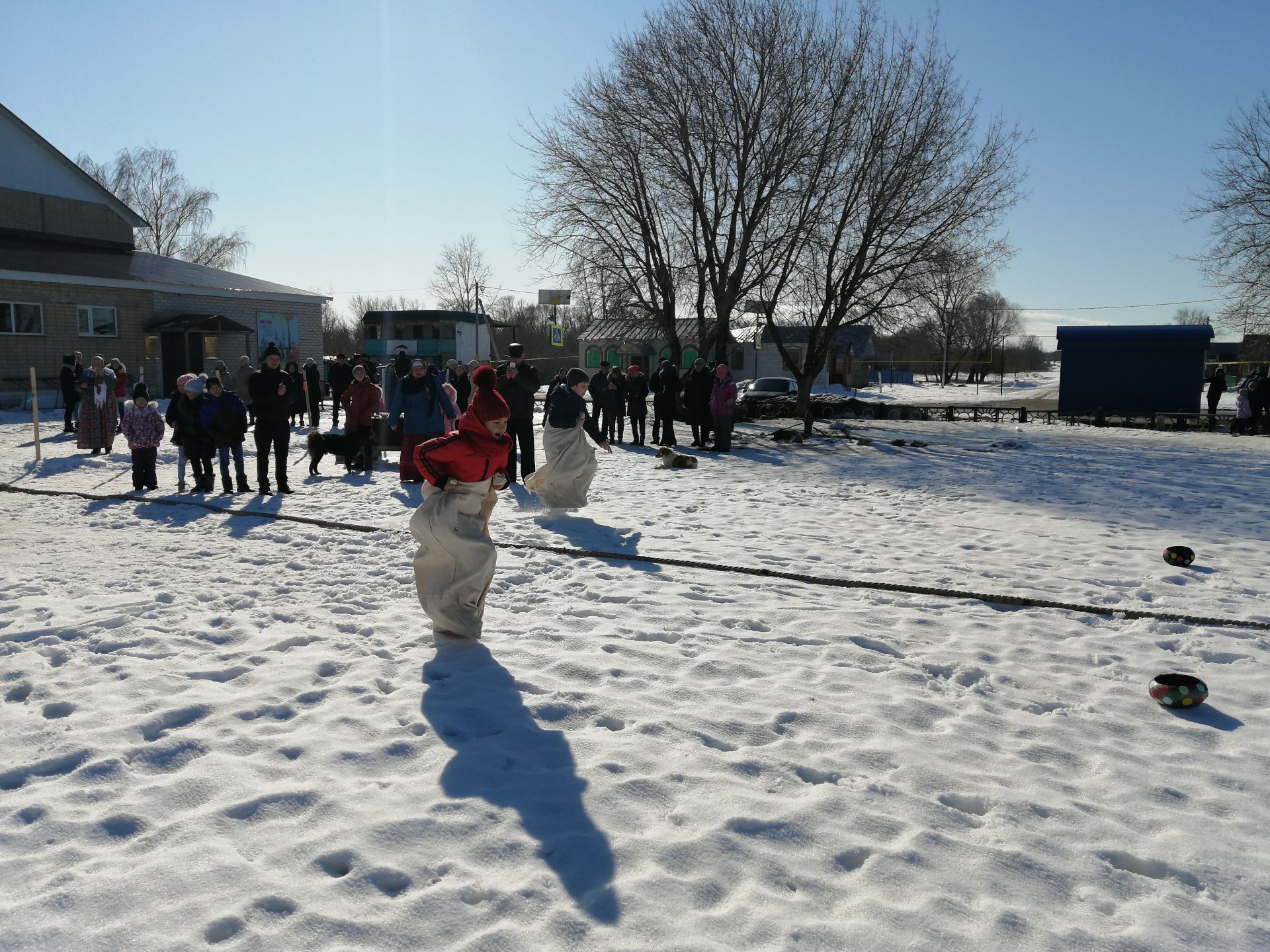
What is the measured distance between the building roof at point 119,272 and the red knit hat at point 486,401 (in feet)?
85.8

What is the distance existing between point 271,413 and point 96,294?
2101 cm

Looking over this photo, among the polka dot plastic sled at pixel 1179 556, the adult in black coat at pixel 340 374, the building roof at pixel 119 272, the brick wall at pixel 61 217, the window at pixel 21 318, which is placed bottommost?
the polka dot plastic sled at pixel 1179 556

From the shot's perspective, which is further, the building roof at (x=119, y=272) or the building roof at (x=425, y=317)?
the building roof at (x=425, y=317)

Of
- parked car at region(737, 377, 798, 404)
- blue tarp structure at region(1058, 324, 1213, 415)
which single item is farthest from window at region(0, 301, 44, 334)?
blue tarp structure at region(1058, 324, 1213, 415)

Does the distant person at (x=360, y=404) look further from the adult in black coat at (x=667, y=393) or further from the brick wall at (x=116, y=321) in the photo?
the brick wall at (x=116, y=321)

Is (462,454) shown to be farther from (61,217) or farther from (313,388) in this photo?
(61,217)

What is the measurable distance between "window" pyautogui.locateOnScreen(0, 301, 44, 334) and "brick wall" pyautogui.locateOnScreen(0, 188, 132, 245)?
4867 mm

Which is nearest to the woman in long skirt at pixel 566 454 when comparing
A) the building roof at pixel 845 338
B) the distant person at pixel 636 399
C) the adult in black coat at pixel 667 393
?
the adult in black coat at pixel 667 393

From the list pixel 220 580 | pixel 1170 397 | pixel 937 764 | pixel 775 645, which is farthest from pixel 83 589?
pixel 1170 397

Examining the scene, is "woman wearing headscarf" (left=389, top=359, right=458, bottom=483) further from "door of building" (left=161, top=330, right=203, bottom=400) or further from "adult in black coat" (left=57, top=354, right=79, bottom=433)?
"door of building" (left=161, top=330, right=203, bottom=400)

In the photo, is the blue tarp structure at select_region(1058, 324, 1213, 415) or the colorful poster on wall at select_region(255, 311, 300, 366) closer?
the blue tarp structure at select_region(1058, 324, 1213, 415)

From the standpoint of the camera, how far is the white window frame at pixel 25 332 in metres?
25.3

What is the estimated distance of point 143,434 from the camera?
438 inches

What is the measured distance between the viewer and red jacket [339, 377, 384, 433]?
13.3 meters
